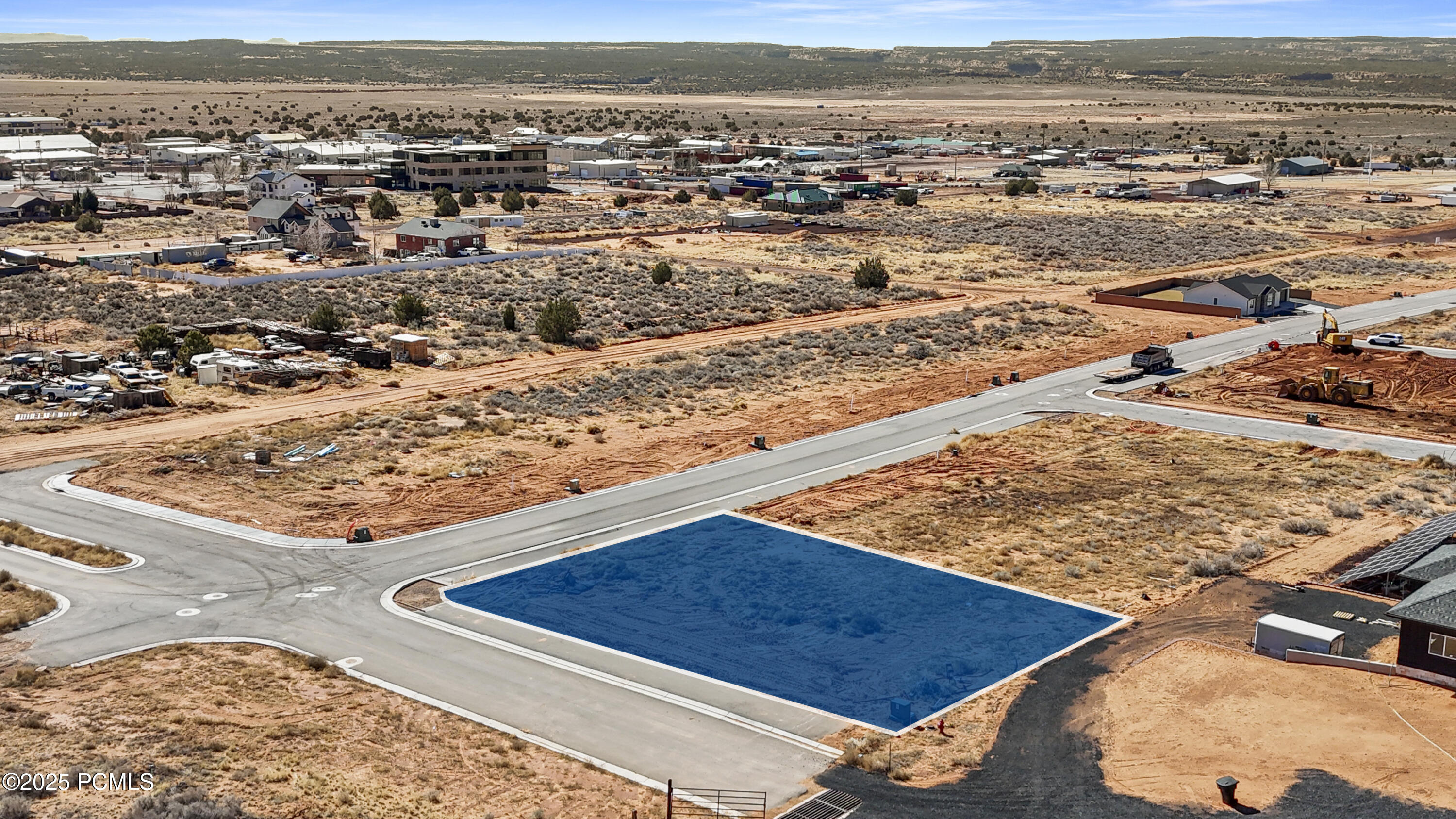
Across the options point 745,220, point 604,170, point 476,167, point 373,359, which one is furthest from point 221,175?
point 373,359

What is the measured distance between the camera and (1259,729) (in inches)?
1086

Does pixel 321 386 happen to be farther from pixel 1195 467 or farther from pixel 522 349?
pixel 1195 467

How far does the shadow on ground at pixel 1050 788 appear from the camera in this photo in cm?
2411

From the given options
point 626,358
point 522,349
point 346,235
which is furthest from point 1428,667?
point 346,235

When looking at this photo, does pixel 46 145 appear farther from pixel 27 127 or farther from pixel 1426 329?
pixel 1426 329

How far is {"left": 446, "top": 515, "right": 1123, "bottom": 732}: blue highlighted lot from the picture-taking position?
Answer: 30.4 metres

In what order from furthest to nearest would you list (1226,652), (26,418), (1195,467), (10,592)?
(26,418)
(1195,467)
(10,592)
(1226,652)

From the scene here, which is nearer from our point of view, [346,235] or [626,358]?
[626,358]

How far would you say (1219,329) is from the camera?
76.9 metres

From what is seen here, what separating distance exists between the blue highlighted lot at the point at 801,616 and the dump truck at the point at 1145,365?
2872 centimetres

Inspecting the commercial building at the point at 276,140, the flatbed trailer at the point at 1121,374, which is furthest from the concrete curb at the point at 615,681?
the commercial building at the point at 276,140

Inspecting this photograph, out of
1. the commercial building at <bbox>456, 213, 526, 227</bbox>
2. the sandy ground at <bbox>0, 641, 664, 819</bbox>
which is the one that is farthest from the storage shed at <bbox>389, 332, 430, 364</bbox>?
the commercial building at <bbox>456, 213, 526, 227</bbox>

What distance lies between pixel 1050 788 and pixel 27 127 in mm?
203795

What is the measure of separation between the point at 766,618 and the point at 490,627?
7212mm
